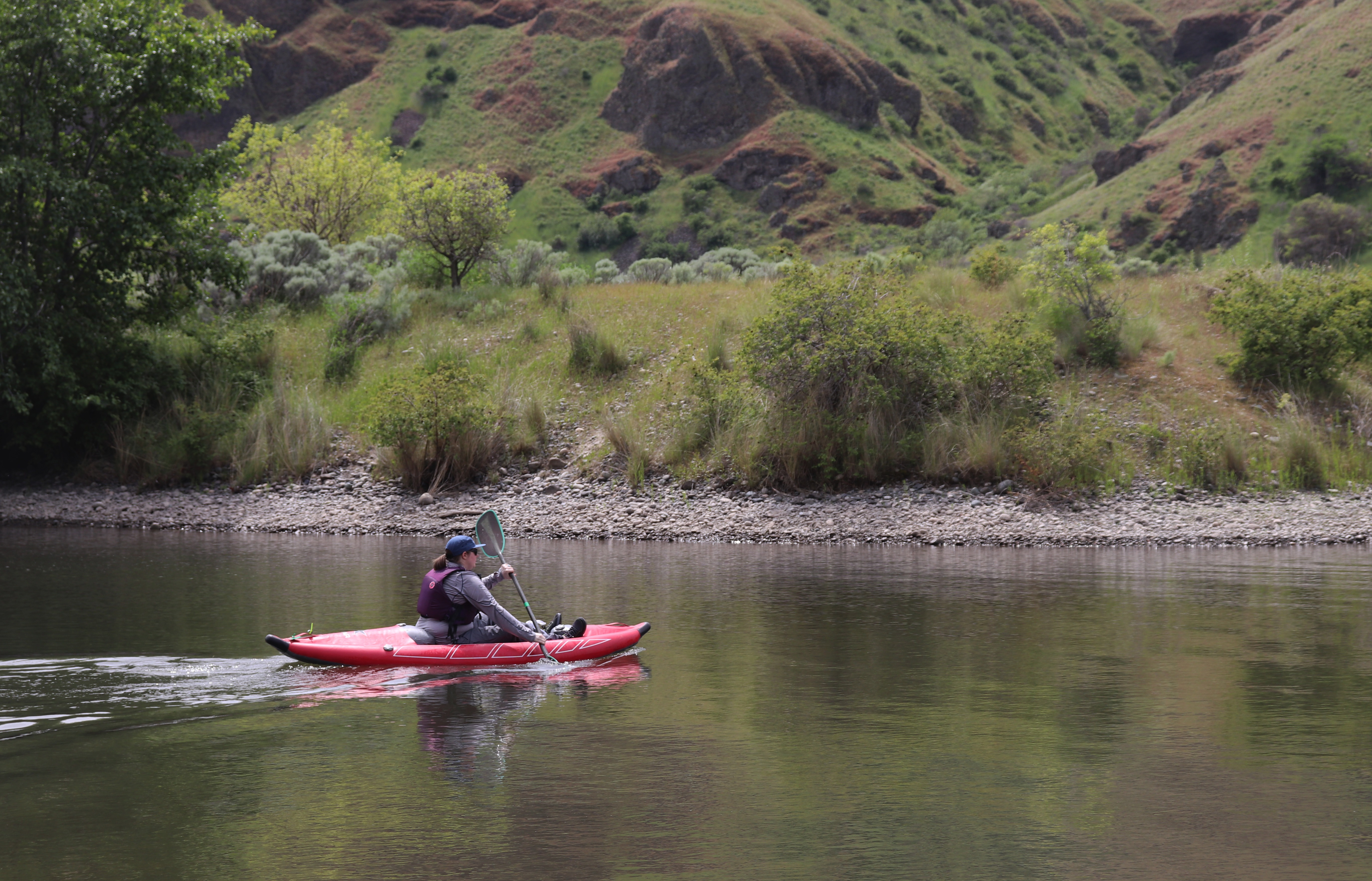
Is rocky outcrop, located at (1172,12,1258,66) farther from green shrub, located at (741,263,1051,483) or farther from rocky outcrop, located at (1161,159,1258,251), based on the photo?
green shrub, located at (741,263,1051,483)

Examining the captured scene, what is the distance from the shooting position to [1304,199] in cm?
8188

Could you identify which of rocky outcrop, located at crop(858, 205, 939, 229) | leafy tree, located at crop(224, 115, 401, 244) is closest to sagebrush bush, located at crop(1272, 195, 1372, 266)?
rocky outcrop, located at crop(858, 205, 939, 229)

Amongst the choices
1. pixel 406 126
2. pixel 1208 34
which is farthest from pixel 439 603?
pixel 1208 34

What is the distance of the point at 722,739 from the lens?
1001 centimetres

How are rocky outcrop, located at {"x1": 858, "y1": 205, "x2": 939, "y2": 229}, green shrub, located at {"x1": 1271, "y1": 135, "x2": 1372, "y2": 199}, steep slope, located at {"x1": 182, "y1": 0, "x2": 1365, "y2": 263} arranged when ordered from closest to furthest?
green shrub, located at {"x1": 1271, "y1": 135, "x2": 1372, "y2": 199}, steep slope, located at {"x1": 182, "y1": 0, "x2": 1365, "y2": 263}, rocky outcrop, located at {"x1": 858, "y1": 205, "x2": 939, "y2": 229}

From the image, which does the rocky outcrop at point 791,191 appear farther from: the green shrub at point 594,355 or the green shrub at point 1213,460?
the green shrub at point 1213,460

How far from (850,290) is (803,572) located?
35.1 feet

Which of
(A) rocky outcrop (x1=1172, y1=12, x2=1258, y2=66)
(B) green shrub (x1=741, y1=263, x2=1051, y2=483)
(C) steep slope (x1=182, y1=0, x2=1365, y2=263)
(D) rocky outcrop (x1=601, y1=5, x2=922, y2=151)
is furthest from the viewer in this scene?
(A) rocky outcrop (x1=1172, y1=12, x2=1258, y2=66)

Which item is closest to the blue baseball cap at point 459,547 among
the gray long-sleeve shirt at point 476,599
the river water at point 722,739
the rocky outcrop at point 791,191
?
the gray long-sleeve shirt at point 476,599

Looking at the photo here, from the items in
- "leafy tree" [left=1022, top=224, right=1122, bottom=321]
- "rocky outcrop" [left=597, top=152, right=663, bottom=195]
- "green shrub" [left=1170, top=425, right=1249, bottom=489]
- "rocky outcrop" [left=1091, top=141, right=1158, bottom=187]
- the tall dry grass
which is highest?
"rocky outcrop" [left=597, top=152, right=663, bottom=195]

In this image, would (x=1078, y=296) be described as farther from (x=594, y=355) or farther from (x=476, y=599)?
(x=476, y=599)

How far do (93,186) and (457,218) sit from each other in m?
13.4

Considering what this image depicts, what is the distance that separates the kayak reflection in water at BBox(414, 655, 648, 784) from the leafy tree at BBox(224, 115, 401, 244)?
37416 mm

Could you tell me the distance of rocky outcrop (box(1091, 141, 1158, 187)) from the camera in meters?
99.4
